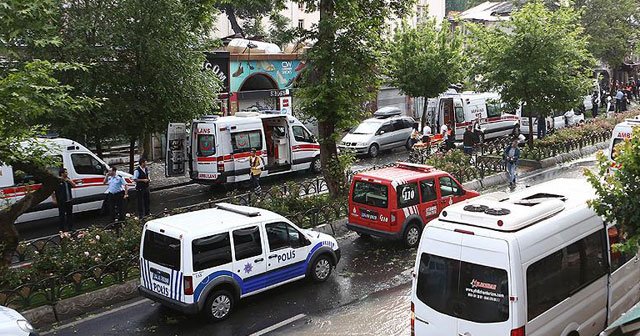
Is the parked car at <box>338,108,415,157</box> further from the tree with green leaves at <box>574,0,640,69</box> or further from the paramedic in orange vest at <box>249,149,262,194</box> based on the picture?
the tree with green leaves at <box>574,0,640,69</box>

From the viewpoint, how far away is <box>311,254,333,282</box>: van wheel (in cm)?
1230

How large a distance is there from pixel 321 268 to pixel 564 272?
5272 millimetres

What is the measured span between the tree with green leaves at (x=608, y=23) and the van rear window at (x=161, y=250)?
3858cm

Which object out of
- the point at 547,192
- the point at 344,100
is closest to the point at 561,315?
the point at 547,192

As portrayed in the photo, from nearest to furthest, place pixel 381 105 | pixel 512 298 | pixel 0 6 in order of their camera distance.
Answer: pixel 512 298, pixel 0 6, pixel 381 105

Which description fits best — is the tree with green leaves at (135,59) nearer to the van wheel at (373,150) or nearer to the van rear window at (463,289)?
the van wheel at (373,150)

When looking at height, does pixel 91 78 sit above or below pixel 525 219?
above

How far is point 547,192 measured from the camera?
33.1 feet

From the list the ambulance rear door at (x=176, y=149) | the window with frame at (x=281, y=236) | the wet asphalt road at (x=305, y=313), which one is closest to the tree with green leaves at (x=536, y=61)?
the ambulance rear door at (x=176, y=149)

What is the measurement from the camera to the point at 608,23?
43.4 metres

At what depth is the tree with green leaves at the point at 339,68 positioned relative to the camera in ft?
56.4

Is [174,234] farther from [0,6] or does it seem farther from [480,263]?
[480,263]

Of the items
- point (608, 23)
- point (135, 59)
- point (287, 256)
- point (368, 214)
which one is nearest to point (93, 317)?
point (287, 256)

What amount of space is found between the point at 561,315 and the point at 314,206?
29.7 feet
